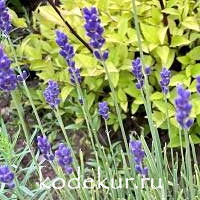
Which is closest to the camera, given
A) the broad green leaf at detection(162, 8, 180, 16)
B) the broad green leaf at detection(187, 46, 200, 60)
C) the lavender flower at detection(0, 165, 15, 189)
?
the lavender flower at detection(0, 165, 15, 189)

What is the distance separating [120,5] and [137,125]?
2.35 ft

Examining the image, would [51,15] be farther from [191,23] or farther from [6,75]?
[6,75]

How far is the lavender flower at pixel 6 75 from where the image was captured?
1667mm

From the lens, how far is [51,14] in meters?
2.88

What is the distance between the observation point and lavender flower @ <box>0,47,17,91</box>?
1.67m

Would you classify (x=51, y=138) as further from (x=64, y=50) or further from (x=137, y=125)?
(x=64, y=50)

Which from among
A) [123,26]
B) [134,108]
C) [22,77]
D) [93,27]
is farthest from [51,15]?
[93,27]

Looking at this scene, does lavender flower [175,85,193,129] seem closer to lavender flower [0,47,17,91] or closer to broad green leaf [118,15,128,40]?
lavender flower [0,47,17,91]

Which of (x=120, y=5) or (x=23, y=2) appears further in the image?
(x=23, y=2)

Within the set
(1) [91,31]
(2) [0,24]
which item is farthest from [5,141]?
(1) [91,31]

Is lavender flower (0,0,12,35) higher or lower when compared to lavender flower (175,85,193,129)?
higher

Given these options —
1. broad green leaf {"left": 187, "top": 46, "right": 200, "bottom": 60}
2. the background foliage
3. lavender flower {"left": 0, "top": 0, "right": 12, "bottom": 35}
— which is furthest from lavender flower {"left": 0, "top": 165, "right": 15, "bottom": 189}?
broad green leaf {"left": 187, "top": 46, "right": 200, "bottom": 60}

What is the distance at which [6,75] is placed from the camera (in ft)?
5.55

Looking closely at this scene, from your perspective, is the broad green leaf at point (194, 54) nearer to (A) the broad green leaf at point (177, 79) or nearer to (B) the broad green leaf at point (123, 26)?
(A) the broad green leaf at point (177, 79)
